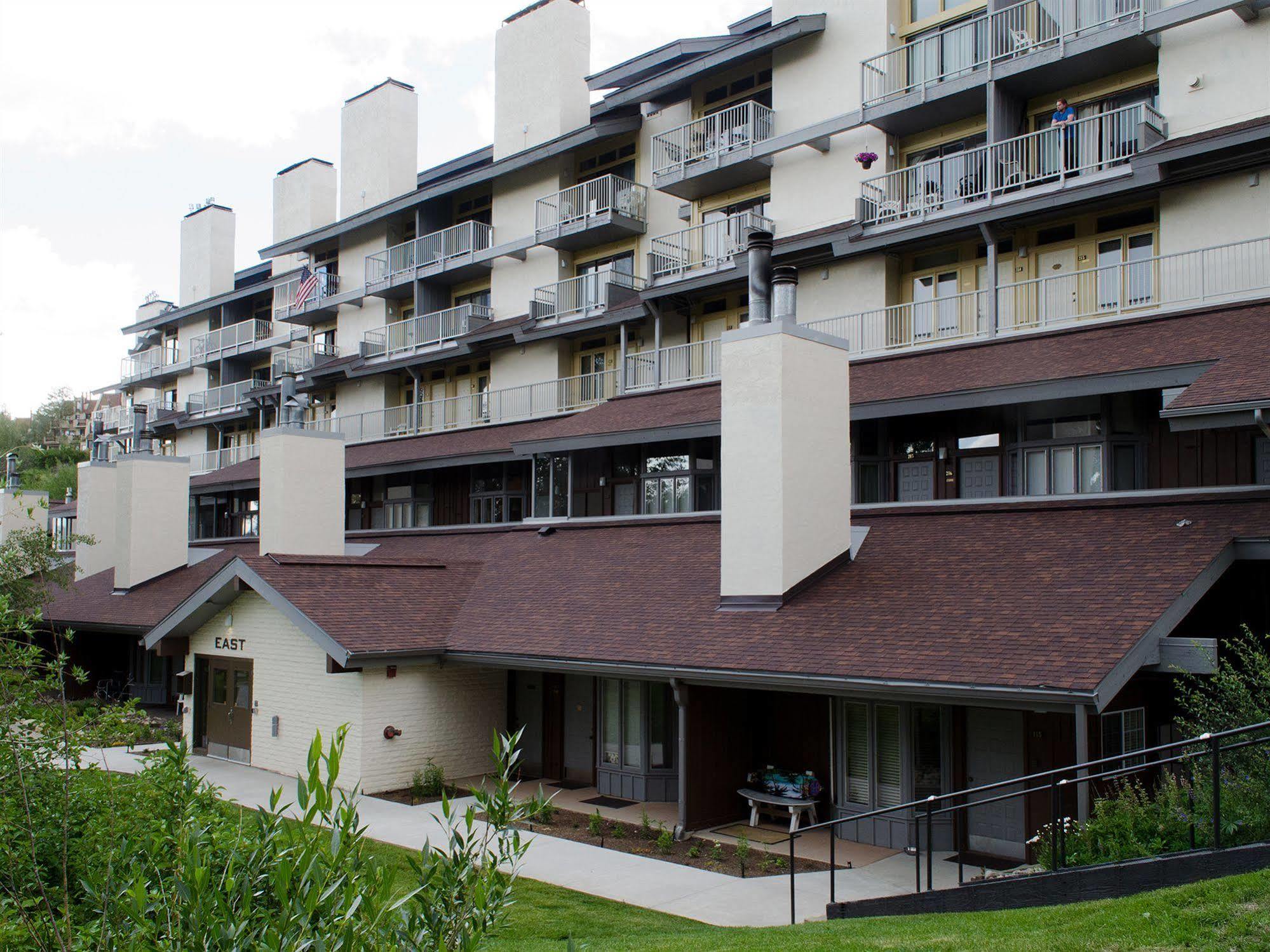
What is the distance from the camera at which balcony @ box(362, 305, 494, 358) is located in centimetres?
3272

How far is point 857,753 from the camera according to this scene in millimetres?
15227

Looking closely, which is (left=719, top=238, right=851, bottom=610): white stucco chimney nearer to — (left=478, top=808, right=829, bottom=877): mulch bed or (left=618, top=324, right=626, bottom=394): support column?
(left=478, top=808, right=829, bottom=877): mulch bed

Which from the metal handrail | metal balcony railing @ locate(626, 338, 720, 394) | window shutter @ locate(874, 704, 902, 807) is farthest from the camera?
metal balcony railing @ locate(626, 338, 720, 394)

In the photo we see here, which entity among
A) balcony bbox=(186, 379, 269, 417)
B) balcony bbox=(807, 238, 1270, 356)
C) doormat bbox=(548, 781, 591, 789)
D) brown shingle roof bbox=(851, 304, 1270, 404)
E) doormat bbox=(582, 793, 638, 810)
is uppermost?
balcony bbox=(186, 379, 269, 417)

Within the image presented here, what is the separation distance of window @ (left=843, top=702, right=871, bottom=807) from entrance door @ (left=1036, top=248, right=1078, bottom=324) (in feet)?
29.0

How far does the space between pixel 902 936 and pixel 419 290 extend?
29323mm

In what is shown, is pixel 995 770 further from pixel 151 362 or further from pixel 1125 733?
pixel 151 362

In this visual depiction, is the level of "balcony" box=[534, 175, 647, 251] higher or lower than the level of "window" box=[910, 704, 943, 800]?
higher

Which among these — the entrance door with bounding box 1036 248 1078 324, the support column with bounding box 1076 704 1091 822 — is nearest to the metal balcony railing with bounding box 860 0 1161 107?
the entrance door with bounding box 1036 248 1078 324

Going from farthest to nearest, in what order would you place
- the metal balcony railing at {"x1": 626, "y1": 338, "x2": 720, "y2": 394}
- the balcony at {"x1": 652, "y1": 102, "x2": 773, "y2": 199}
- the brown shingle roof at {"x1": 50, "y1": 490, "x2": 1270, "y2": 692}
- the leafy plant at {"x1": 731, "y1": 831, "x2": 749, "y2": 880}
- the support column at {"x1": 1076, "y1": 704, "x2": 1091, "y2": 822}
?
1. the metal balcony railing at {"x1": 626, "y1": 338, "x2": 720, "y2": 394}
2. the balcony at {"x1": 652, "y1": 102, "x2": 773, "y2": 199}
3. the leafy plant at {"x1": 731, "y1": 831, "x2": 749, "y2": 880}
4. the brown shingle roof at {"x1": 50, "y1": 490, "x2": 1270, "y2": 692}
5. the support column at {"x1": 1076, "y1": 704, "x2": 1091, "y2": 822}

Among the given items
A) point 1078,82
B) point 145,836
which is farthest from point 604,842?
point 1078,82

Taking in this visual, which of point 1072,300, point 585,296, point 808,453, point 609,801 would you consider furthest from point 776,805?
point 585,296

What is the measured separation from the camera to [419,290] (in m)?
34.8

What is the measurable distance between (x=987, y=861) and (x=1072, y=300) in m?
11.1
